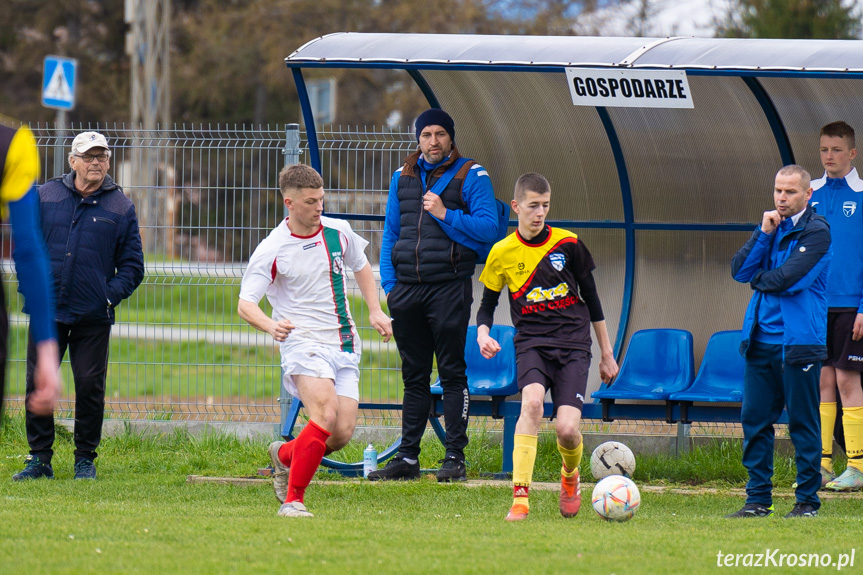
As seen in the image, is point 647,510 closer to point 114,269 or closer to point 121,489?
point 121,489

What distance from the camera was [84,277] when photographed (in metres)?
7.73

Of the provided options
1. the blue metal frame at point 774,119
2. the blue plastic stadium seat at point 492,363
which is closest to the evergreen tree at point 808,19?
the blue metal frame at point 774,119

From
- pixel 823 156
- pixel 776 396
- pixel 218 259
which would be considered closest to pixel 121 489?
pixel 218 259

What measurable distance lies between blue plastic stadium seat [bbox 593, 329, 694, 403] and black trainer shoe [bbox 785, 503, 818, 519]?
2.00m

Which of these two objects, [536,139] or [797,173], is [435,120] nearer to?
[536,139]

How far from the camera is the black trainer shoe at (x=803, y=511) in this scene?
6.34m

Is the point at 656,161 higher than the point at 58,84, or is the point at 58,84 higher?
the point at 58,84

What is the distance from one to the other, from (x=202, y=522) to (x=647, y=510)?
248 cm

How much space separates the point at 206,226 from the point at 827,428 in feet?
15.4

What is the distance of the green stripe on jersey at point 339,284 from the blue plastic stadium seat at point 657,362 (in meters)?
2.58

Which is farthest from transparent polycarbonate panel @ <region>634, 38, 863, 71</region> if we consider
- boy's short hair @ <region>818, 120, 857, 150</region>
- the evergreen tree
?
the evergreen tree

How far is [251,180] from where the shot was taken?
9.09 meters

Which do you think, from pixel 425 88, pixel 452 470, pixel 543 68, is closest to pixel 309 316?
pixel 452 470

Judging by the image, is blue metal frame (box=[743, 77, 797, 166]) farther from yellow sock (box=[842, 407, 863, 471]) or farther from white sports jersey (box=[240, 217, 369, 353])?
white sports jersey (box=[240, 217, 369, 353])
